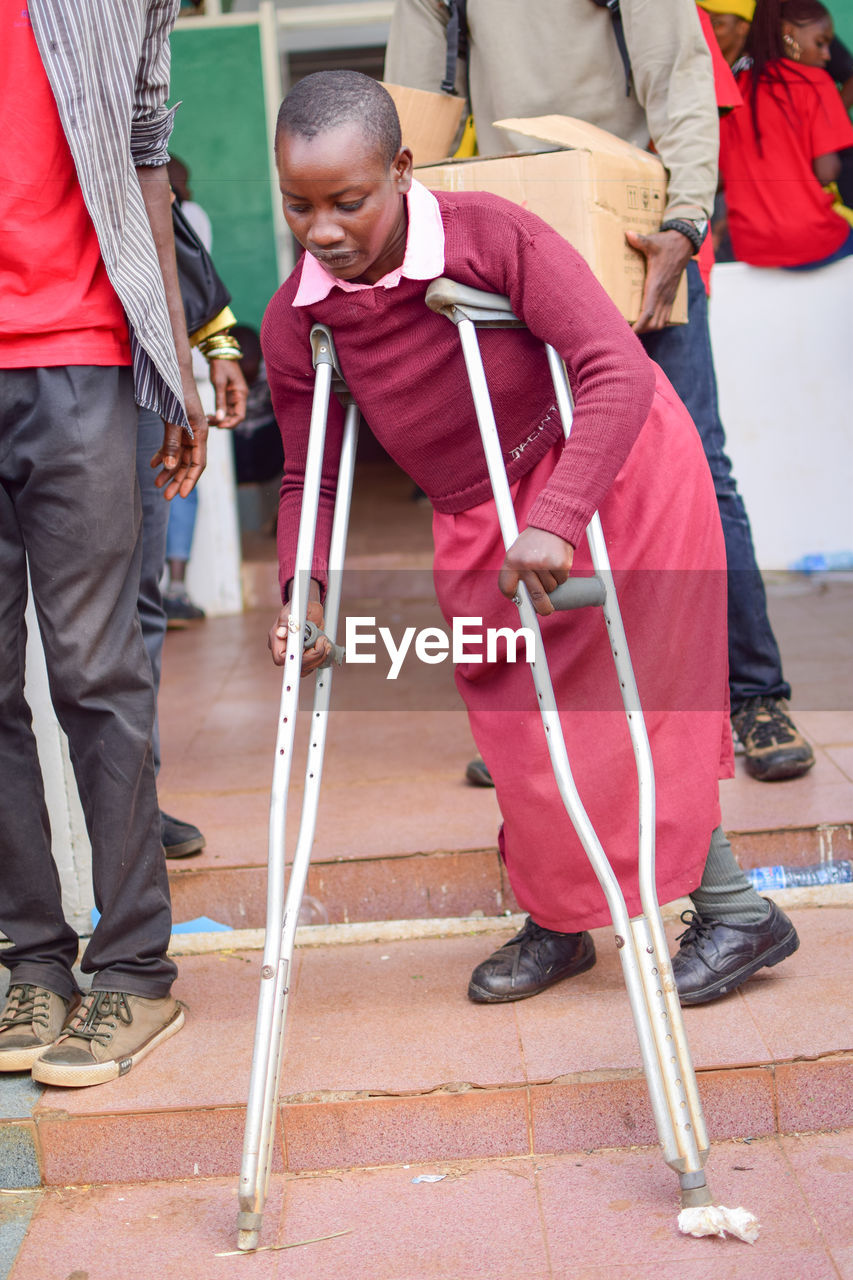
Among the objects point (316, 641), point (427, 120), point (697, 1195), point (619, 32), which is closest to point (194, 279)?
point (427, 120)

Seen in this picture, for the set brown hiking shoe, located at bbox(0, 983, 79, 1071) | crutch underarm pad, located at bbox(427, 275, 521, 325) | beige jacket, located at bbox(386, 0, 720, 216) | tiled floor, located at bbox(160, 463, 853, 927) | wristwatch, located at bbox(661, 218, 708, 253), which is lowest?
tiled floor, located at bbox(160, 463, 853, 927)

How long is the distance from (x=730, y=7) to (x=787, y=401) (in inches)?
69.7

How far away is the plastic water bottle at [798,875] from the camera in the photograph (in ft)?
10.7

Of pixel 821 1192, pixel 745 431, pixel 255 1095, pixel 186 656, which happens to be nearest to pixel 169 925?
pixel 255 1095

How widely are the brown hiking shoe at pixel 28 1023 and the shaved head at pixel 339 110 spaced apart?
1646 millimetres

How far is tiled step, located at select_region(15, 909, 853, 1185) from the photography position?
2.42 m

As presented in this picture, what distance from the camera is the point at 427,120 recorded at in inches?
127

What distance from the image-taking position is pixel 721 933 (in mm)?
2625

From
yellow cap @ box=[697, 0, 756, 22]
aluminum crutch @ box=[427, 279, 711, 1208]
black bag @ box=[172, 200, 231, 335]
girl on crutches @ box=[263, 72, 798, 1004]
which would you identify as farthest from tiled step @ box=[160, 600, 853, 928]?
yellow cap @ box=[697, 0, 756, 22]

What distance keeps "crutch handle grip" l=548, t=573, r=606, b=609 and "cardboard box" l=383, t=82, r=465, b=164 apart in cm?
147

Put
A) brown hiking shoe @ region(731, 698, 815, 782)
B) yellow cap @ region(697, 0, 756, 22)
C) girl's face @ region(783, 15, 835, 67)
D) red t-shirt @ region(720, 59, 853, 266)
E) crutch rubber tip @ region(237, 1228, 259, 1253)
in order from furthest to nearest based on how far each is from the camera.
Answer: girl's face @ region(783, 15, 835, 67) < red t-shirt @ region(720, 59, 853, 266) < yellow cap @ region(697, 0, 756, 22) < brown hiking shoe @ region(731, 698, 815, 782) < crutch rubber tip @ region(237, 1228, 259, 1253)

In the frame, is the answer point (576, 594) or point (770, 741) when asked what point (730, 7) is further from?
point (576, 594)

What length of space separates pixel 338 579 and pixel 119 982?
35.5 inches

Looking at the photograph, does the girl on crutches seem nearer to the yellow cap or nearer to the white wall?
the yellow cap
